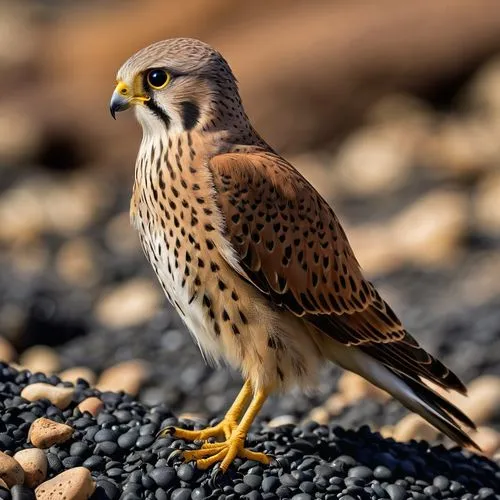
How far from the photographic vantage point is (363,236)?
8.28 m

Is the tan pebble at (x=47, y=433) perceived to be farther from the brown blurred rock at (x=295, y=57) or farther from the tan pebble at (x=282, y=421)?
the brown blurred rock at (x=295, y=57)

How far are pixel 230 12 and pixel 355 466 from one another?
7583mm

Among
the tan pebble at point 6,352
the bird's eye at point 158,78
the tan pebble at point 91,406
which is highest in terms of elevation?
the bird's eye at point 158,78

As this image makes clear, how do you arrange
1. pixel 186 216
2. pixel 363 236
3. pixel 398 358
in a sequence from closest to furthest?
pixel 186 216 < pixel 398 358 < pixel 363 236

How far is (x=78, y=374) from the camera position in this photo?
5664 mm

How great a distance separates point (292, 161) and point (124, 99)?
5.66 m

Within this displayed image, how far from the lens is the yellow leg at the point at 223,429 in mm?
4172

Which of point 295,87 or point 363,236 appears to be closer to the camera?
point 363,236

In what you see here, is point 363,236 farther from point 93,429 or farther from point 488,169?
point 93,429

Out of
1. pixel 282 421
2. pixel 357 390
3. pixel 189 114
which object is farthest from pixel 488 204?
pixel 189 114

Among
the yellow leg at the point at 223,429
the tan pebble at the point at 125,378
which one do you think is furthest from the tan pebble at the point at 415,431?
the tan pebble at the point at 125,378

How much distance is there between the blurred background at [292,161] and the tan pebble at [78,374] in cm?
2

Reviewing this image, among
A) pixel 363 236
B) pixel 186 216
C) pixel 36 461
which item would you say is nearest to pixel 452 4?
pixel 363 236

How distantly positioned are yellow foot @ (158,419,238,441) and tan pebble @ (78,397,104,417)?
1.07 ft
